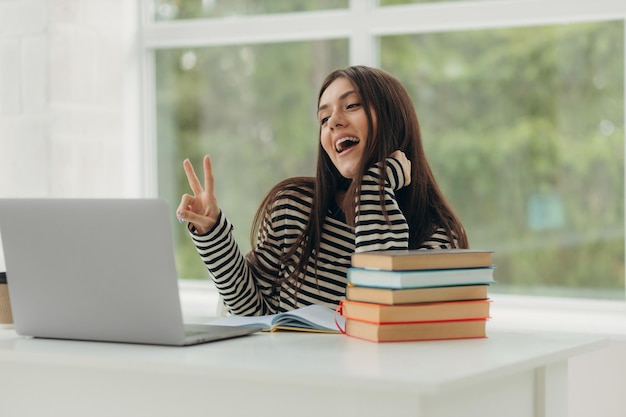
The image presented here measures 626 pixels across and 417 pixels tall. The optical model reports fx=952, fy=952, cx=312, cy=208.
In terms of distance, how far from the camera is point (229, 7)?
336 cm

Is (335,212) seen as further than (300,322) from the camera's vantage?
Yes

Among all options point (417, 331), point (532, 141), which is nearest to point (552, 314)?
point (532, 141)

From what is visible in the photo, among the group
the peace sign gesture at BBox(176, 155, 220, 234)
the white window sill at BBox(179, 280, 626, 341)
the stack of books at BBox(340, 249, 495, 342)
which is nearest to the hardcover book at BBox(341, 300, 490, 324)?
the stack of books at BBox(340, 249, 495, 342)

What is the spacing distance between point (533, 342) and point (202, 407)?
525 mm

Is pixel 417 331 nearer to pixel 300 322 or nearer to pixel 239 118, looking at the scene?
pixel 300 322

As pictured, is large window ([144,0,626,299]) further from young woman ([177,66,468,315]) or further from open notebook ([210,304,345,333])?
open notebook ([210,304,345,333])

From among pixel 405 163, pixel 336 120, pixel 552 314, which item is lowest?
pixel 552 314

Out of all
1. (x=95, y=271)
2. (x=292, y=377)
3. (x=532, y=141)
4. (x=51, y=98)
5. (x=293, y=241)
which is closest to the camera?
(x=292, y=377)

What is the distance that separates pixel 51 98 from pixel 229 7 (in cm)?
70

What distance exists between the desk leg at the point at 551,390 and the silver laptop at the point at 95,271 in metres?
0.48

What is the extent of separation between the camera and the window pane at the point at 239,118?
129 inches

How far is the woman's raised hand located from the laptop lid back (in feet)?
2.52

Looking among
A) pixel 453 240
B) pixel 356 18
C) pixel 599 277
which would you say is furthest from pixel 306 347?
pixel 356 18

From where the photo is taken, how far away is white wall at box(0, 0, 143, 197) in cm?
315
